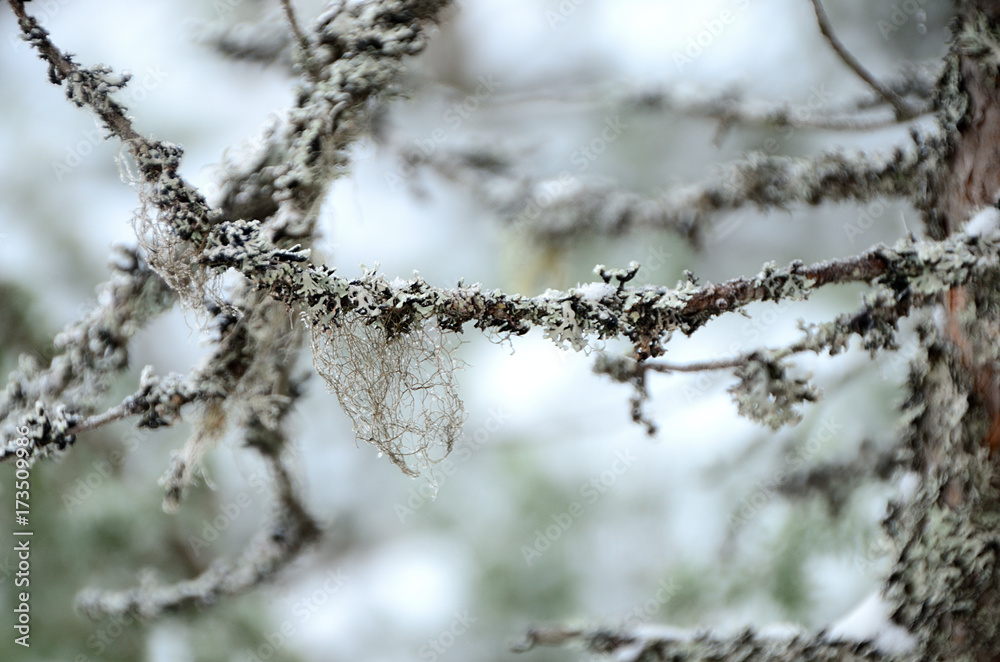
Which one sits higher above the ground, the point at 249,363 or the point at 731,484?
the point at 731,484

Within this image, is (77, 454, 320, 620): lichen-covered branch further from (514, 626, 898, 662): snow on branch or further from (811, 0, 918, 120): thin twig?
(811, 0, 918, 120): thin twig

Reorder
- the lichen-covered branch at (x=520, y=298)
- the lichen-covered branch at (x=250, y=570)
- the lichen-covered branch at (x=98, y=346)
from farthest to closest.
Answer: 1. the lichen-covered branch at (x=250, y=570)
2. the lichen-covered branch at (x=98, y=346)
3. the lichen-covered branch at (x=520, y=298)

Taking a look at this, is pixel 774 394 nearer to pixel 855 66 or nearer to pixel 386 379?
pixel 386 379

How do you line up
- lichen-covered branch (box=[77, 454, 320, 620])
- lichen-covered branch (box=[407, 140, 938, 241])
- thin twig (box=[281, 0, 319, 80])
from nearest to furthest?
thin twig (box=[281, 0, 319, 80]) → lichen-covered branch (box=[407, 140, 938, 241]) → lichen-covered branch (box=[77, 454, 320, 620])

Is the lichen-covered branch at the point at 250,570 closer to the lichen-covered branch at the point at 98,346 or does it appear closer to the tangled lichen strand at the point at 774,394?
the lichen-covered branch at the point at 98,346

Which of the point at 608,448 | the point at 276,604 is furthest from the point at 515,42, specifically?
the point at 276,604

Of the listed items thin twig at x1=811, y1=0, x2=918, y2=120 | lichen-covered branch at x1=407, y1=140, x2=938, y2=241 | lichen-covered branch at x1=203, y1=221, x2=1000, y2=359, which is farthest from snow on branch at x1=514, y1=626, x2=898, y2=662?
thin twig at x1=811, y1=0, x2=918, y2=120

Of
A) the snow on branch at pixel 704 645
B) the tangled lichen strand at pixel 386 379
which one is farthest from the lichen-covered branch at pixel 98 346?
the snow on branch at pixel 704 645

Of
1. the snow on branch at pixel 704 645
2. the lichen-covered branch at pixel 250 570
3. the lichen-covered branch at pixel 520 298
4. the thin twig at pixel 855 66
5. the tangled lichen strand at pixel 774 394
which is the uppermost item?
the thin twig at pixel 855 66

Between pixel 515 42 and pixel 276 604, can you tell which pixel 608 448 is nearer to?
pixel 276 604
